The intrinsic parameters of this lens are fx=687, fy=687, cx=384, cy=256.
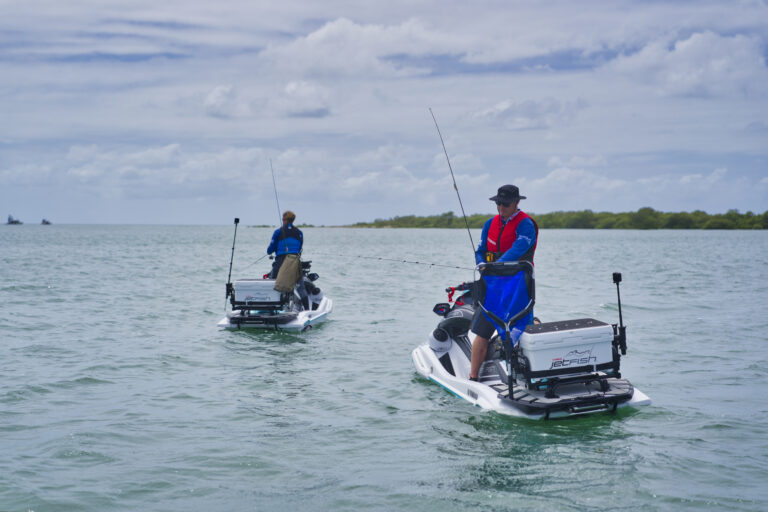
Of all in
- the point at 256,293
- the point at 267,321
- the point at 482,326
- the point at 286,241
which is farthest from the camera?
the point at 286,241

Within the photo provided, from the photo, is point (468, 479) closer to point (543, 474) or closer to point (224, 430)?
point (543, 474)

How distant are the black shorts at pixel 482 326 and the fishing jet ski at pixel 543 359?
0.18m

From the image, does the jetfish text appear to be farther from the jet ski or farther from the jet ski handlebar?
the jet ski

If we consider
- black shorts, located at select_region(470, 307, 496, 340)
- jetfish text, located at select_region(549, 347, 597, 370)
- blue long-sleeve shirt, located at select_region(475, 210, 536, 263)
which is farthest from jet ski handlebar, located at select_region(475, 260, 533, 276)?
jetfish text, located at select_region(549, 347, 597, 370)

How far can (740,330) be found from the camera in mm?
14398

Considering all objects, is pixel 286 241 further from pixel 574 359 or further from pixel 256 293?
pixel 574 359

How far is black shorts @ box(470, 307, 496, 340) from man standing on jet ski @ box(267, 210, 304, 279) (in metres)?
6.75

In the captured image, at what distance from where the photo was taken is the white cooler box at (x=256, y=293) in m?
12.9

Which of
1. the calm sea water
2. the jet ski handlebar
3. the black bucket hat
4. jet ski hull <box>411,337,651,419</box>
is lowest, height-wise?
the calm sea water

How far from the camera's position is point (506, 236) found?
23.5 ft

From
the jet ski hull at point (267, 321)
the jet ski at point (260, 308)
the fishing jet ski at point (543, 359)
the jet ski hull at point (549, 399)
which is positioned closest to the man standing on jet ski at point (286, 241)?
the jet ski at point (260, 308)

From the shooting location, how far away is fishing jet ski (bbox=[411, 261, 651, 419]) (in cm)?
648

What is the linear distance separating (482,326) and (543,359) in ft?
3.52

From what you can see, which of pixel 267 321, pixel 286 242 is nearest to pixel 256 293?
pixel 267 321
